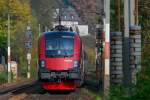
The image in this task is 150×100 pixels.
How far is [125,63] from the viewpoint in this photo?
2542 centimetres

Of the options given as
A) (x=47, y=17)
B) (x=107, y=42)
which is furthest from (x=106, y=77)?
(x=47, y=17)

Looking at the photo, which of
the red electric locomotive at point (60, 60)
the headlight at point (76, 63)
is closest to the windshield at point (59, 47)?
the red electric locomotive at point (60, 60)

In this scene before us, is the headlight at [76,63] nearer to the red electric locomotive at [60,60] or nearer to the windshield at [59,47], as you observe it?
the red electric locomotive at [60,60]

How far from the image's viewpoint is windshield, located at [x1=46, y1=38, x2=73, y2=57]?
29.9m

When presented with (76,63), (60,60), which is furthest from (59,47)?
(76,63)

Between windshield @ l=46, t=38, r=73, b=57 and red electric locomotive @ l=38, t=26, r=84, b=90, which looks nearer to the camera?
red electric locomotive @ l=38, t=26, r=84, b=90

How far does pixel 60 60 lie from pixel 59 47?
816mm

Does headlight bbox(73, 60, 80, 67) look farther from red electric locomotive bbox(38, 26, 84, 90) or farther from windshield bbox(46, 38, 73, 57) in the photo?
windshield bbox(46, 38, 73, 57)

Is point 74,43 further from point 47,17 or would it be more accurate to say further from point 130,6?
point 47,17

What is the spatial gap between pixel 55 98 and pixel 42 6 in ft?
339

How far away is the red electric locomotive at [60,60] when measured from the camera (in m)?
29.1

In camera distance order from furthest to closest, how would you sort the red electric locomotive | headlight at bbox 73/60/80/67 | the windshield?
the windshield
headlight at bbox 73/60/80/67
the red electric locomotive

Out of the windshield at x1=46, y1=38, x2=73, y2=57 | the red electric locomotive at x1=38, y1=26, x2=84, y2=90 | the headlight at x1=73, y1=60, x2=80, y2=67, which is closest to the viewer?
the red electric locomotive at x1=38, y1=26, x2=84, y2=90

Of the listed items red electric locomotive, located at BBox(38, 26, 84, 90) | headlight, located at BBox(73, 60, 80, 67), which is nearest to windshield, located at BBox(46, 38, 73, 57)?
red electric locomotive, located at BBox(38, 26, 84, 90)
